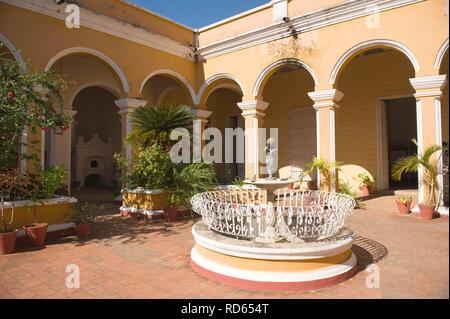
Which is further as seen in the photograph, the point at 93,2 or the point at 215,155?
the point at 215,155

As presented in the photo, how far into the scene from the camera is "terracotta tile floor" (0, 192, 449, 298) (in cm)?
343

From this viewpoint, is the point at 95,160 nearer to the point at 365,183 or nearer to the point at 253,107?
the point at 253,107

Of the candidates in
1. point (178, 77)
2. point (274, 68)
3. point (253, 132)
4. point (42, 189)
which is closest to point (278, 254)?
A: point (42, 189)

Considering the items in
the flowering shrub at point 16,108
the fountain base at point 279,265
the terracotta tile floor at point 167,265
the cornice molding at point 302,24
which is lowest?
the terracotta tile floor at point 167,265

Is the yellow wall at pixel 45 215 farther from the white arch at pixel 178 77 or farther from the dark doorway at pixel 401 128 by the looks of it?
the dark doorway at pixel 401 128

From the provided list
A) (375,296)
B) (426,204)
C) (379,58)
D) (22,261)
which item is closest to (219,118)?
(379,58)

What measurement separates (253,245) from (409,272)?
201 cm

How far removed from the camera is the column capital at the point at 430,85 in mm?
7051

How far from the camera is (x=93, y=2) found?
29.6 ft

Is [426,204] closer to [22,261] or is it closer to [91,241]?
[91,241]

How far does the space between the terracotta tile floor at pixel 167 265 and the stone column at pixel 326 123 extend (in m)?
2.56

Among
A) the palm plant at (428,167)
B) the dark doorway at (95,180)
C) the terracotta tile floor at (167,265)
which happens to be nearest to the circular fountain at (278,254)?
the terracotta tile floor at (167,265)
